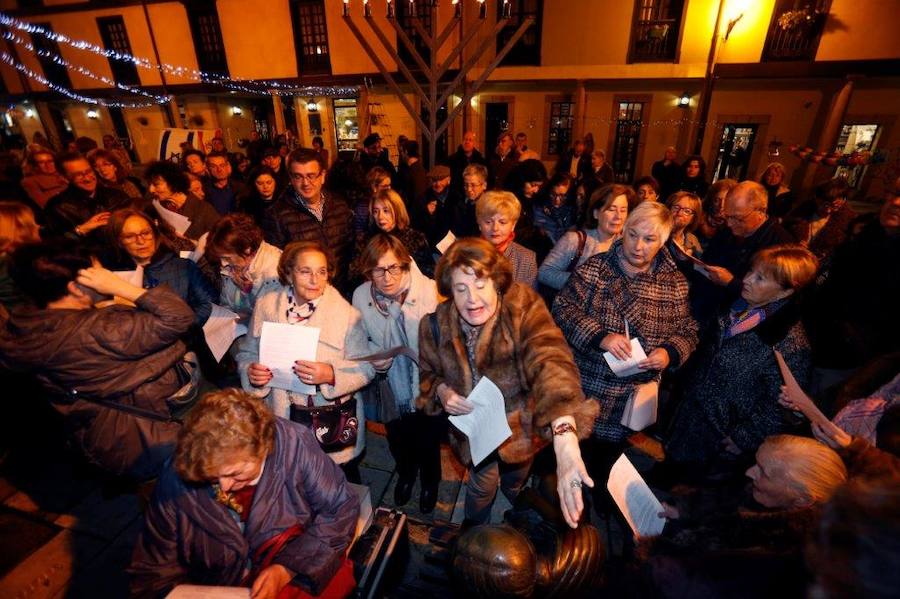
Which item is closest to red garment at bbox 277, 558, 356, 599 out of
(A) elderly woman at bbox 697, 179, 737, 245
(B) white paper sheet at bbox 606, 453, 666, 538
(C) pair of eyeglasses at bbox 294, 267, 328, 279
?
(B) white paper sheet at bbox 606, 453, 666, 538

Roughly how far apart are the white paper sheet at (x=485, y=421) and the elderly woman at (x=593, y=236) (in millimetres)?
1722

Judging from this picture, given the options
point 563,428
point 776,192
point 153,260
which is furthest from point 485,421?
point 776,192

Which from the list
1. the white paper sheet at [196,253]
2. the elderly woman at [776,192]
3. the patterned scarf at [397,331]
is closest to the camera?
the patterned scarf at [397,331]

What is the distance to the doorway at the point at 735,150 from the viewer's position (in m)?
12.8

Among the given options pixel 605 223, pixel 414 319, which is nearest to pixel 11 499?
pixel 414 319

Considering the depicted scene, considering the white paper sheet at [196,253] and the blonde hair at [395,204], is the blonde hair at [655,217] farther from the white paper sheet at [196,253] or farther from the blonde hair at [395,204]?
the white paper sheet at [196,253]

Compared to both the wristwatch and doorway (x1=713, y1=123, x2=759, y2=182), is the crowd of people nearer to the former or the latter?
the wristwatch

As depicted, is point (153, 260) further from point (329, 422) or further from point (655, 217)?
point (655, 217)

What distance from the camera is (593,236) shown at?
342 centimetres

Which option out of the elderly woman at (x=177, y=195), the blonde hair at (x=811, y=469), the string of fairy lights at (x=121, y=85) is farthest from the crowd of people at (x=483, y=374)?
the string of fairy lights at (x=121, y=85)

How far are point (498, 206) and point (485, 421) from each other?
6.12 ft

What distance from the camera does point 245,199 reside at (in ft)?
17.9

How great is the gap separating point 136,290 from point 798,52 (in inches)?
671

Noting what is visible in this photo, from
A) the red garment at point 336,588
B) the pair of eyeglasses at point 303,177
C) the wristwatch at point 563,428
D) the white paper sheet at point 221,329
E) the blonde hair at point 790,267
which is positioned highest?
the pair of eyeglasses at point 303,177
